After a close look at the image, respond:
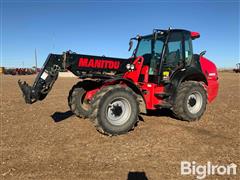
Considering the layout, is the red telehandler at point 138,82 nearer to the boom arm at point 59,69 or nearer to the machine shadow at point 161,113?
the boom arm at point 59,69

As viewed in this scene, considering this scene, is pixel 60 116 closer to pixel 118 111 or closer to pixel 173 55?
pixel 118 111

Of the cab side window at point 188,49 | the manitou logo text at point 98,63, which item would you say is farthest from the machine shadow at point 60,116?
the cab side window at point 188,49

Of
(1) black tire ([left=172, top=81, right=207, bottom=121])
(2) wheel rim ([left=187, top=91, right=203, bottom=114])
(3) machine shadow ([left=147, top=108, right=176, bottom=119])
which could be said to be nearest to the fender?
(1) black tire ([left=172, top=81, right=207, bottom=121])

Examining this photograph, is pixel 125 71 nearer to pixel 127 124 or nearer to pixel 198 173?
pixel 127 124

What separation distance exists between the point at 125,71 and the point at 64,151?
341cm

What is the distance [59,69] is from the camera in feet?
26.4

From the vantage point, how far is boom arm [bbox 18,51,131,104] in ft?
25.6

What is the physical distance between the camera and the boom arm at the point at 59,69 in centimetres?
780

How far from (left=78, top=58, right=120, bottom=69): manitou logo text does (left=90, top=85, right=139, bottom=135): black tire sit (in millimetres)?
1094

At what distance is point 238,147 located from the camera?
22.0 feet

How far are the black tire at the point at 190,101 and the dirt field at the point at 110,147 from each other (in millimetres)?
273

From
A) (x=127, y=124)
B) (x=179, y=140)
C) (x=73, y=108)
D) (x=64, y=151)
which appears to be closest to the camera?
(x=64, y=151)

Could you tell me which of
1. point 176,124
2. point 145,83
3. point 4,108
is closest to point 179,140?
point 176,124

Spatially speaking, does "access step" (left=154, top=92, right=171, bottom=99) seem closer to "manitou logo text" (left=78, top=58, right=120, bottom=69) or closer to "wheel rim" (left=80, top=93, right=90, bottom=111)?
"manitou logo text" (left=78, top=58, right=120, bottom=69)
